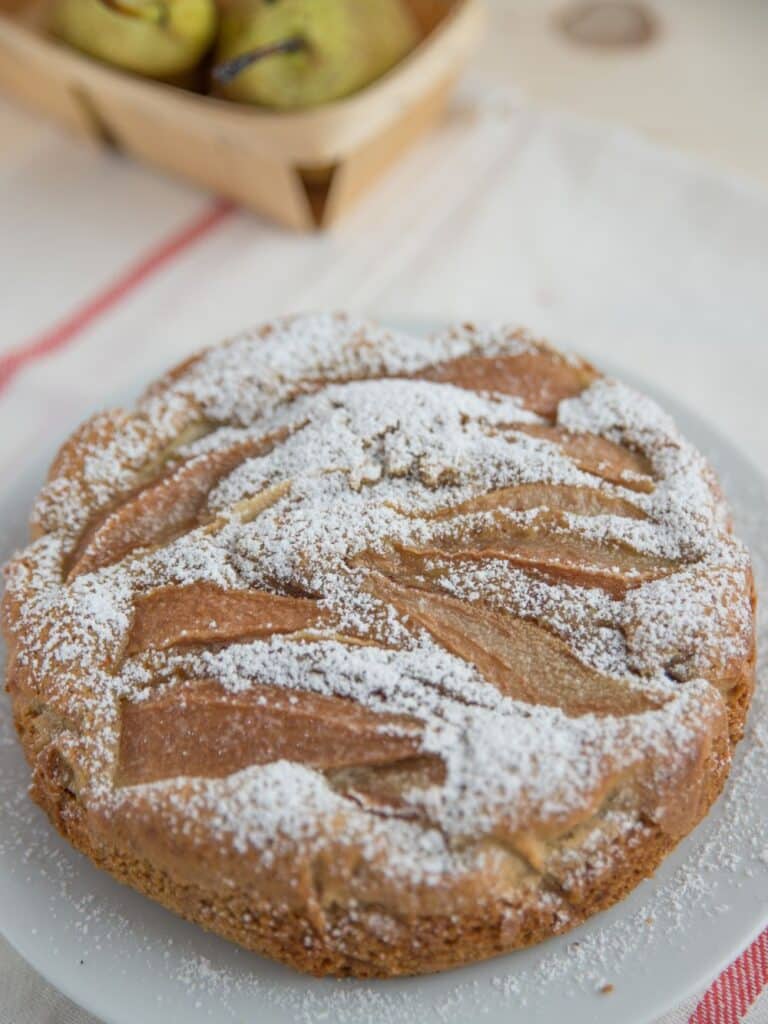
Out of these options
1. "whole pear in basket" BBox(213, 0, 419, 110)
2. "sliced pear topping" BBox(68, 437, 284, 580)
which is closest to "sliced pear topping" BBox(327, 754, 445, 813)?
"sliced pear topping" BBox(68, 437, 284, 580)

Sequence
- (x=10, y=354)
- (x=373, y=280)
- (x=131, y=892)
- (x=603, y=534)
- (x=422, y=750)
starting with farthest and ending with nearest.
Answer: (x=373, y=280)
(x=10, y=354)
(x=603, y=534)
(x=131, y=892)
(x=422, y=750)

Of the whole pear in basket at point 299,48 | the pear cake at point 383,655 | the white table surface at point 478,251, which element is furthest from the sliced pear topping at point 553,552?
the whole pear in basket at point 299,48

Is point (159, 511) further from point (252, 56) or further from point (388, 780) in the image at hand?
point (252, 56)

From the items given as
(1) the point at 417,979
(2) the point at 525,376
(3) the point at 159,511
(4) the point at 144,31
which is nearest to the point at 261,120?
(4) the point at 144,31

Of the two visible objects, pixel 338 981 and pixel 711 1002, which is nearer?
pixel 338 981

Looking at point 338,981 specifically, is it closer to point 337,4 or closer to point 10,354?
point 10,354

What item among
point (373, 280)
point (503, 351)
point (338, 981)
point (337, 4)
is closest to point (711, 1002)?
point (338, 981)

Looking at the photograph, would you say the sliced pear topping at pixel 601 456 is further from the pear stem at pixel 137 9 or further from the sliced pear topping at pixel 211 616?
the pear stem at pixel 137 9
